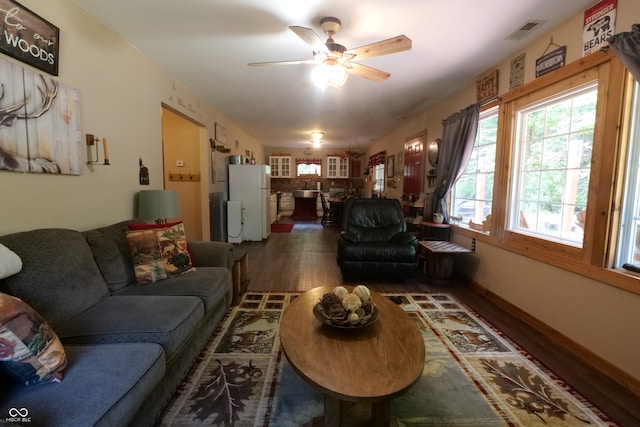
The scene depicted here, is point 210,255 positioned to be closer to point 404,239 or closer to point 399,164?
point 404,239

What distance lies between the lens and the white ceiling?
1.88m

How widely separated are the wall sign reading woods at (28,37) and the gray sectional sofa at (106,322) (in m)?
1.01

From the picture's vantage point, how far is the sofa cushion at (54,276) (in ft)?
4.33

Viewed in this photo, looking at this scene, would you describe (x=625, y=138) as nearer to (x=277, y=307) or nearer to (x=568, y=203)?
(x=568, y=203)

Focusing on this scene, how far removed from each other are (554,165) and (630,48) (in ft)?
3.01

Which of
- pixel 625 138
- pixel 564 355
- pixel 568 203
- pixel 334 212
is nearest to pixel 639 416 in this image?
pixel 564 355

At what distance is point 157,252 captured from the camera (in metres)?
2.00

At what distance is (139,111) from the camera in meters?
2.57

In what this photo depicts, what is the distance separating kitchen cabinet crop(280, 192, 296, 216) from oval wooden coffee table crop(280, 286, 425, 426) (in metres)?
8.16

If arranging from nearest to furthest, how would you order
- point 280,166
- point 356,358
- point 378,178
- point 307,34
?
point 356,358 < point 307,34 < point 378,178 < point 280,166

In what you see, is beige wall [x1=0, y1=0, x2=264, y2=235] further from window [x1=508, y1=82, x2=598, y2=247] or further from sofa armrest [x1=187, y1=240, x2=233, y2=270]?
window [x1=508, y1=82, x2=598, y2=247]

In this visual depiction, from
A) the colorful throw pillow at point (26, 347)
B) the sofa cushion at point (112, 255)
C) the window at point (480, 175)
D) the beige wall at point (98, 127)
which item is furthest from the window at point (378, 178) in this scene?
the colorful throw pillow at point (26, 347)

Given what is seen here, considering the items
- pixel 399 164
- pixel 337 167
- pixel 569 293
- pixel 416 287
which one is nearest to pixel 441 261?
pixel 416 287

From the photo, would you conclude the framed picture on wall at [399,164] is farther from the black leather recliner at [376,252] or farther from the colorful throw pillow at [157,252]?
the colorful throw pillow at [157,252]
